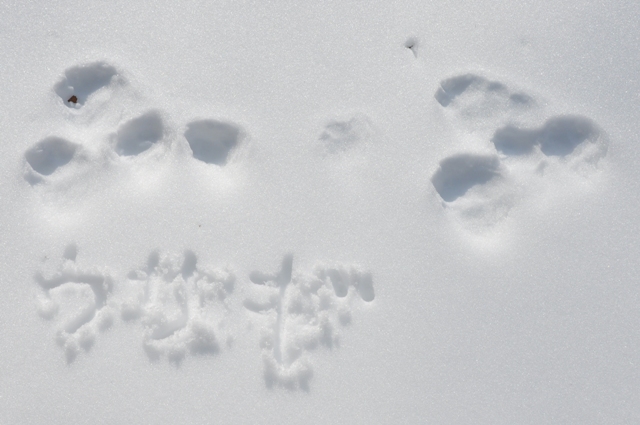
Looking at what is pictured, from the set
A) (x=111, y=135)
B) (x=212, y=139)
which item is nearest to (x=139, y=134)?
(x=111, y=135)

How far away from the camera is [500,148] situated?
1.37 metres

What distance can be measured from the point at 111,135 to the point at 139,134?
0.07 m

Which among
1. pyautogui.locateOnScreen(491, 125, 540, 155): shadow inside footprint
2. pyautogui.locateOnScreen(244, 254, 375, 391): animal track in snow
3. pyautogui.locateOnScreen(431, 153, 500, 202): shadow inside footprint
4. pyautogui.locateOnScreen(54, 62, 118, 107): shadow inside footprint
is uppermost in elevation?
pyautogui.locateOnScreen(54, 62, 118, 107): shadow inside footprint

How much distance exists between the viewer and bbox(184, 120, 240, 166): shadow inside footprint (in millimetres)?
1357

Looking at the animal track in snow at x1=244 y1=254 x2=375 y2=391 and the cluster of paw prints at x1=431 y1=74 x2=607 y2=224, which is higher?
the cluster of paw prints at x1=431 y1=74 x2=607 y2=224

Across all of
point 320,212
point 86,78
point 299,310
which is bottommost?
point 299,310

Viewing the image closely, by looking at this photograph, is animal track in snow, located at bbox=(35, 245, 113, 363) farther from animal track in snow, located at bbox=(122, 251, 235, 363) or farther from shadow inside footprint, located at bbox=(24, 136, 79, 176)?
shadow inside footprint, located at bbox=(24, 136, 79, 176)

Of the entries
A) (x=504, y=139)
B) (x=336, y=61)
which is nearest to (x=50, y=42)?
(x=336, y=61)

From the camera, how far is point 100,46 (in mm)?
1428

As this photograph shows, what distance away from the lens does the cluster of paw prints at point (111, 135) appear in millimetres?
1336

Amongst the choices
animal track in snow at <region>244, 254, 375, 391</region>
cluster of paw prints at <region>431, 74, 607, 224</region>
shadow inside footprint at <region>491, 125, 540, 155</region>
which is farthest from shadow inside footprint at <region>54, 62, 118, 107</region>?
shadow inside footprint at <region>491, 125, 540, 155</region>

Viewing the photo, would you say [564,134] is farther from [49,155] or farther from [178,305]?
[49,155]

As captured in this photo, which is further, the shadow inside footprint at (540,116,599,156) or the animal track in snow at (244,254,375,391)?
the shadow inside footprint at (540,116,599,156)

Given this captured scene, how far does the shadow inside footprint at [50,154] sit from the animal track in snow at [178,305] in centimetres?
35
